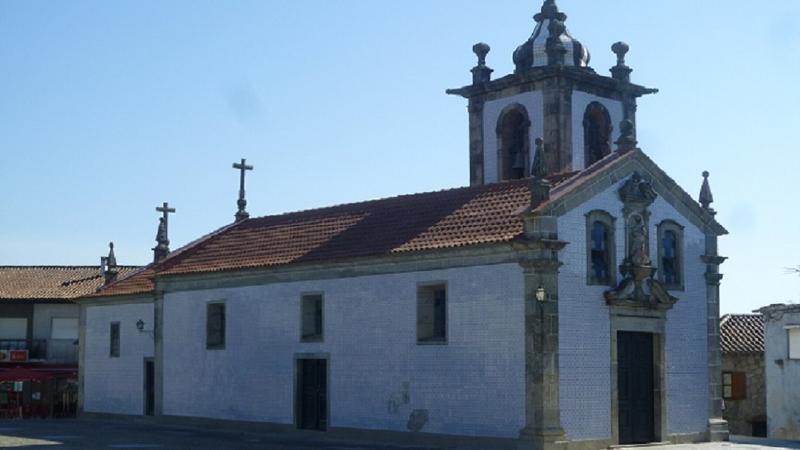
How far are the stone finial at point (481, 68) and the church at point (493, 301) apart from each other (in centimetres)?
4

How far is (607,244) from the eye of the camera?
92.0 feet

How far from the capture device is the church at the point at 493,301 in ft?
87.1

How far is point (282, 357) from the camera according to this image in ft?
107

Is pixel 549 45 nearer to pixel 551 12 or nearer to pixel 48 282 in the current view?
pixel 551 12

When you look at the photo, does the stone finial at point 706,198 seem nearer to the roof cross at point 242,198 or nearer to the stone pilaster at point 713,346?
the stone pilaster at point 713,346

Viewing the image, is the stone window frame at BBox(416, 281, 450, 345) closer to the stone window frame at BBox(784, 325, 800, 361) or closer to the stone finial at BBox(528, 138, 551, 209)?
the stone finial at BBox(528, 138, 551, 209)

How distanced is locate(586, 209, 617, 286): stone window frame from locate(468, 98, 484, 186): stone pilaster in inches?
281

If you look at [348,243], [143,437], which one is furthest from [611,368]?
[143,437]

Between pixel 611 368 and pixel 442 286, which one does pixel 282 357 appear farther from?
pixel 611 368

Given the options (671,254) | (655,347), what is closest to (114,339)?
(655,347)

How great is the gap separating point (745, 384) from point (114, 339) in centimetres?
2246

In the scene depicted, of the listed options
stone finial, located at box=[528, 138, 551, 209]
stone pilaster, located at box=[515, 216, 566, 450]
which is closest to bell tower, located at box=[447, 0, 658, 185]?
stone finial, located at box=[528, 138, 551, 209]

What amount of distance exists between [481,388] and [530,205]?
4190mm

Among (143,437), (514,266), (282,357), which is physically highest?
(514,266)
